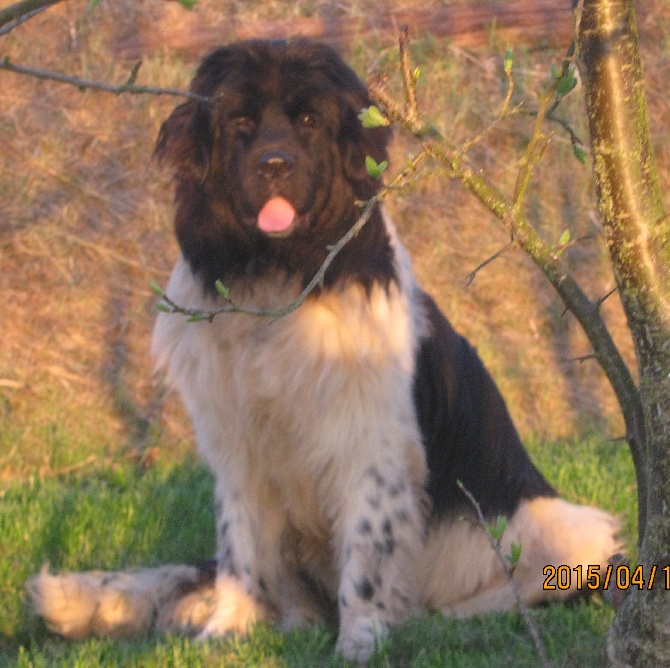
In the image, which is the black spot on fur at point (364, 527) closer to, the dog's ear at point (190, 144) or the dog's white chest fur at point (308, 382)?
the dog's white chest fur at point (308, 382)

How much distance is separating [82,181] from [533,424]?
413 cm

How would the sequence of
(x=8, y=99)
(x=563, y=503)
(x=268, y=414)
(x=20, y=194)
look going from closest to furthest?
(x=268, y=414)
(x=563, y=503)
(x=20, y=194)
(x=8, y=99)

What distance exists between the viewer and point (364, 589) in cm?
395

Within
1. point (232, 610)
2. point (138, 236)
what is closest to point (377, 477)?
point (232, 610)

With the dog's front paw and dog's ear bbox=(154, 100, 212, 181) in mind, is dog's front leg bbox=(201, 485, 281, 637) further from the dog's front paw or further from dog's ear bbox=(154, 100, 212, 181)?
dog's ear bbox=(154, 100, 212, 181)

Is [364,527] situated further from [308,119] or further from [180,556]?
[308,119]

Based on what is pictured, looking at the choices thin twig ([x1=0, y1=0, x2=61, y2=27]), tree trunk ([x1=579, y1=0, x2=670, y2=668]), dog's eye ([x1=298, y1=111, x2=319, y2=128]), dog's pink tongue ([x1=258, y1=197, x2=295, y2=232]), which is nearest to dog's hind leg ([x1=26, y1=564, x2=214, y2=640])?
dog's pink tongue ([x1=258, y1=197, x2=295, y2=232])

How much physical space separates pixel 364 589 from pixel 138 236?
214 inches

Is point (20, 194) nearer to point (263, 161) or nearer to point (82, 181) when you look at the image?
point (82, 181)

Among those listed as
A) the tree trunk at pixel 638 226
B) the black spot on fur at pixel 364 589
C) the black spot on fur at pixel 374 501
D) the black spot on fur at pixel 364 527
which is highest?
the tree trunk at pixel 638 226

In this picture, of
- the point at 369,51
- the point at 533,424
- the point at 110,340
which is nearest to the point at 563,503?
the point at 533,424

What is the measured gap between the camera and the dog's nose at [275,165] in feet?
12.0

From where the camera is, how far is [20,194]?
8766 mm

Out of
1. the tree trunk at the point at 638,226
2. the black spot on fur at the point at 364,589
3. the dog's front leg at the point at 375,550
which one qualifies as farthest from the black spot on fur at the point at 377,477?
the tree trunk at the point at 638,226
